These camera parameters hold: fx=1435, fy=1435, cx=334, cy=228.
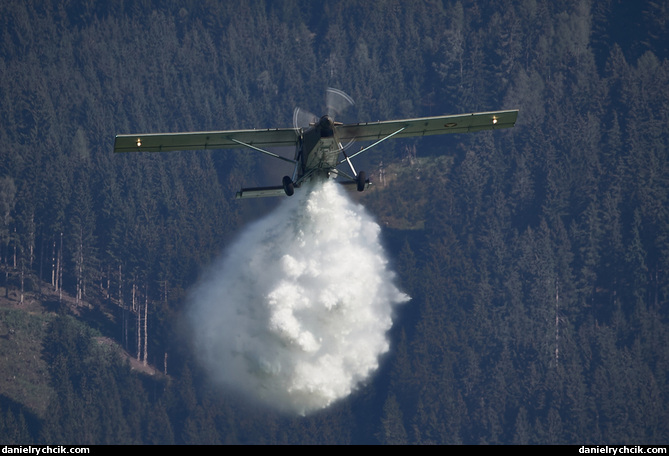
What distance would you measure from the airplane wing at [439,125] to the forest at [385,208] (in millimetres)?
42028

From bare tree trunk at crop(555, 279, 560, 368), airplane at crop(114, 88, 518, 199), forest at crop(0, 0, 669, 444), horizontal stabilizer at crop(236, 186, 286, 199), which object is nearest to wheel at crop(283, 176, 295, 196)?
airplane at crop(114, 88, 518, 199)

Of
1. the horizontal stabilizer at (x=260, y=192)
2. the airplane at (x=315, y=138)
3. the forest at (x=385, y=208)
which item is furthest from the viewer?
the forest at (x=385, y=208)

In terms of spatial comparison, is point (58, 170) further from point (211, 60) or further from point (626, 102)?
point (626, 102)

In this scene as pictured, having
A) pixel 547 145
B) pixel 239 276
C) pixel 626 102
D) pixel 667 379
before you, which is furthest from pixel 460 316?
pixel 239 276

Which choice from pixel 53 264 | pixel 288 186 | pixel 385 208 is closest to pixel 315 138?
pixel 288 186

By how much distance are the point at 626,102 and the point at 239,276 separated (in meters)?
75.6

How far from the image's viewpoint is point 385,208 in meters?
121

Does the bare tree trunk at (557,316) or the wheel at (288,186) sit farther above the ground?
the wheel at (288,186)

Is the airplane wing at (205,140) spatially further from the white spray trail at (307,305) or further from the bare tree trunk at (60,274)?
the bare tree trunk at (60,274)

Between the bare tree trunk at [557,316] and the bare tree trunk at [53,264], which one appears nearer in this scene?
the bare tree trunk at [557,316]

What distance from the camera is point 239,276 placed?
224ft

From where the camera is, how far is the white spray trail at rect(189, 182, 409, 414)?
205 ft

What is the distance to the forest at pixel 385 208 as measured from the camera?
104m

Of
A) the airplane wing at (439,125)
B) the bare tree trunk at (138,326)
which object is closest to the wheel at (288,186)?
the airplane wing at (439,125)
